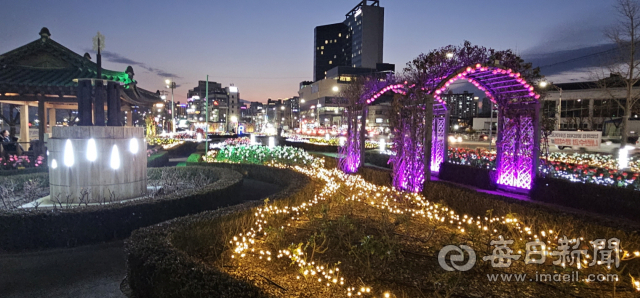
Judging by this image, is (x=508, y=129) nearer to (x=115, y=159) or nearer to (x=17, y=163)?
(x=115, y=159)

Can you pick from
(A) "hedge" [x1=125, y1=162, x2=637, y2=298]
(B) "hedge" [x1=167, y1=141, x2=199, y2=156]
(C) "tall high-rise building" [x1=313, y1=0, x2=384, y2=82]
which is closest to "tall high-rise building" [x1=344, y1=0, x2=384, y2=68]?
(C) "tall high-rise building" [x1=313, y1=0, x2=384, y2=82]

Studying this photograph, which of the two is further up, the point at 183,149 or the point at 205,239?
the point at 183,149

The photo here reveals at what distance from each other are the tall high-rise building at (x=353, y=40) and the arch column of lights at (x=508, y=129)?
92.5m

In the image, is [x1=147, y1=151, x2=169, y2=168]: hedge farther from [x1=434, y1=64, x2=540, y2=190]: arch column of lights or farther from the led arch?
[x1=434, y1=64, x2=540, y2=190]: arch column of lights

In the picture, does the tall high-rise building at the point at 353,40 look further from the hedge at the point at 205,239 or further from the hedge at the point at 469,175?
the hedge at the point at 205,239

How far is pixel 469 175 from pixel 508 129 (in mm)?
2038

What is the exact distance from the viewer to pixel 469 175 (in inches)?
432

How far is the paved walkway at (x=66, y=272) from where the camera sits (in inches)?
169

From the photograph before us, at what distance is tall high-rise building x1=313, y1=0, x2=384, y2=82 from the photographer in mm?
119062

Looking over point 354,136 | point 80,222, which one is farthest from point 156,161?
point 80,222

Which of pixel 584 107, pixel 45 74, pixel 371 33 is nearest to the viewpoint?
pixel 45 74

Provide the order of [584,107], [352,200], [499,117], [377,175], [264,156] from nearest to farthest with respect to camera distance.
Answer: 1. [352,200]
2. [499,117]
3. [377,175]
4. [264,156]
5. [584,107]

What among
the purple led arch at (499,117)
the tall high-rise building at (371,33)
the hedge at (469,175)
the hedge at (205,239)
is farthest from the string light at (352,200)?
the tall high-rise building at (371,33)

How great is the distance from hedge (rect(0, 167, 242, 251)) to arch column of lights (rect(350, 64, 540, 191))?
6.07m
